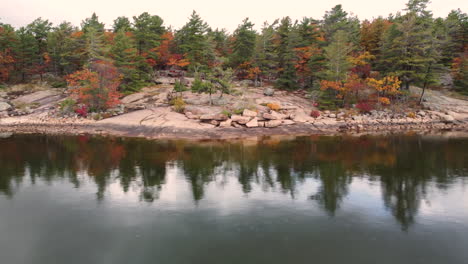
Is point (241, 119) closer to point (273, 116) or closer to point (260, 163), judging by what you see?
point (273, 116)

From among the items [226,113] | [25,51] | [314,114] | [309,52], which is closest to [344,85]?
[314,114]

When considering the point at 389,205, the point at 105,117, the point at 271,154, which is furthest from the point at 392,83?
the point at 105,117

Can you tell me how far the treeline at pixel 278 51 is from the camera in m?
47.4

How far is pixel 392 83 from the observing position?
47.7 metres

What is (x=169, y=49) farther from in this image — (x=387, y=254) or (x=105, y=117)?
(x=387, y=254)

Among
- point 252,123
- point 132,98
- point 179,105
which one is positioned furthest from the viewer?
point 132,98

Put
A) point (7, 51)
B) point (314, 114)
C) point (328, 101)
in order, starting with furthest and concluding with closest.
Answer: point (7, 51)
point (328, 101)
point (314, 114)

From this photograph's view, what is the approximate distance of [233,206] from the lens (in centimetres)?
1639

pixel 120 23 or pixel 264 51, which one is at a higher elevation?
pixel 120 23

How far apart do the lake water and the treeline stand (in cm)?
2375

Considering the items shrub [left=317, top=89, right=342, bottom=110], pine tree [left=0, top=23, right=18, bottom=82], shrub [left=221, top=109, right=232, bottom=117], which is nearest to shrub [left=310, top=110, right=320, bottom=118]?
shrub [left=317, top=89, right=342, bottom=110]

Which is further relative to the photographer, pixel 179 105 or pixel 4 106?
pixel 4 106

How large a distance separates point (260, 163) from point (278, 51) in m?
37.8

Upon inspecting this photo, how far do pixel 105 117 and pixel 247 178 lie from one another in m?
30.9
